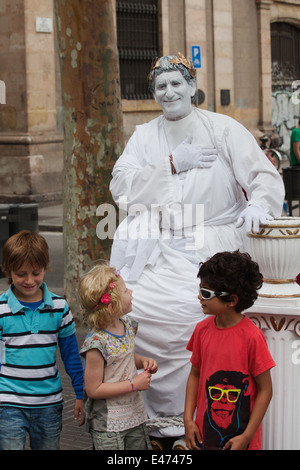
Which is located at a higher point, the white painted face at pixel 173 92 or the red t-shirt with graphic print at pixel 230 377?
the white painted face at pixel 173 92

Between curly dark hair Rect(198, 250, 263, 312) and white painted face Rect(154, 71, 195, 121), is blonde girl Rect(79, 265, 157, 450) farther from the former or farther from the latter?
white painted face Rect(154, 71, 195, 121)

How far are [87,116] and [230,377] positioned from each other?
5146 mm

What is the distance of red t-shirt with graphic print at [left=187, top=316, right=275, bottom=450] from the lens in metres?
3.68

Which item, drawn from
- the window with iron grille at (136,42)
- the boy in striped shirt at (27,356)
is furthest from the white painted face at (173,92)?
the window with iron grille at (136,42)

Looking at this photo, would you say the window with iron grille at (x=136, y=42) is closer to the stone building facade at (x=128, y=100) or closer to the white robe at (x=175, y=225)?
the stone building facade at (x=128, y=100)

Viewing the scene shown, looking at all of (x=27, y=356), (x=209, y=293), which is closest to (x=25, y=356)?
(x=27, y=356)

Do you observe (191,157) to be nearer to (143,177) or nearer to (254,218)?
(143,177)

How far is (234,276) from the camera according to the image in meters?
3.70

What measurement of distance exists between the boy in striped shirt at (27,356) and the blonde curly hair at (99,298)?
6.2 inches

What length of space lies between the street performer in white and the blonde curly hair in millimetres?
716

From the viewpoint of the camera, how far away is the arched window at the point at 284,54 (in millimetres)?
27078

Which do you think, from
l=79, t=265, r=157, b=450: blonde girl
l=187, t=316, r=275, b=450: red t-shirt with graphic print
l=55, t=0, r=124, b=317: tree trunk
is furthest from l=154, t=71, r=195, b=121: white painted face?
l=55, t=0, r=124, b=317: tree trunk

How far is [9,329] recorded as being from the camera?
3.87m
